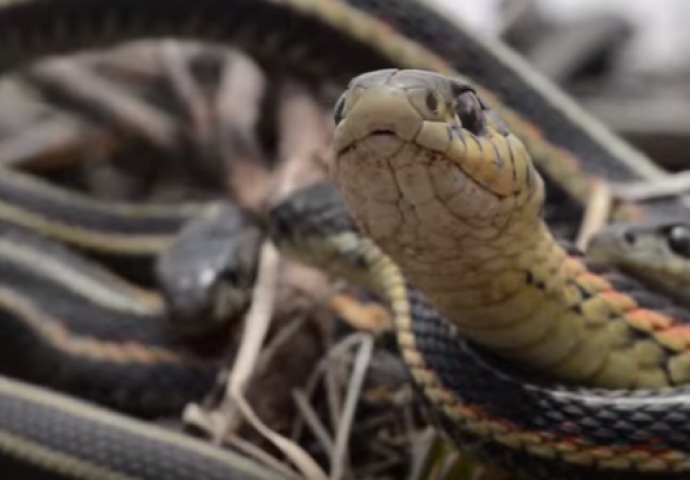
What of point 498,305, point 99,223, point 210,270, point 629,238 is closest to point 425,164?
point 498,305

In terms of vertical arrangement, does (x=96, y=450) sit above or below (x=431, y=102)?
below

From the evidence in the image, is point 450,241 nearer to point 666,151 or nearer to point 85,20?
A: point 85,20

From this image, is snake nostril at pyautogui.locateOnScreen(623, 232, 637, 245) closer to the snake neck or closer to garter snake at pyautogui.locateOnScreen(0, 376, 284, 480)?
the snake neck

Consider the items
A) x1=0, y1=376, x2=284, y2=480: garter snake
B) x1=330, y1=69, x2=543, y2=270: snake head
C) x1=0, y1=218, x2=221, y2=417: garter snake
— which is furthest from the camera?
x1=0, y1=218, x2=221, y2=417: garter snake

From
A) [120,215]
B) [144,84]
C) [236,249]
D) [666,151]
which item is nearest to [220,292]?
[236,249]

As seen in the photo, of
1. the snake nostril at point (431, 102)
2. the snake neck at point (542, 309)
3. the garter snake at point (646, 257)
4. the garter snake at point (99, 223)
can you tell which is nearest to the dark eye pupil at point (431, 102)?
the snake nostril at point (431, 102)

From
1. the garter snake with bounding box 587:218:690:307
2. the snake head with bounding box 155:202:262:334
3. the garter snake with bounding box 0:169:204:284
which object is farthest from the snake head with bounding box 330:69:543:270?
the garter snake with bounding box 0:169:204:284

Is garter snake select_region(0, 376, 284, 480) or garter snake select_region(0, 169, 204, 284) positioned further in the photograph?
garter snake select_region(0, 169, 204, 284)

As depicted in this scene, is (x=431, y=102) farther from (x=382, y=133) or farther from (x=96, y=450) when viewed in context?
(x=96, y=450)
